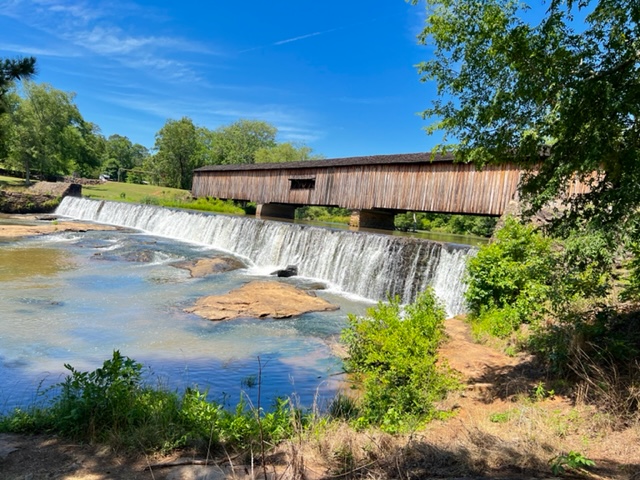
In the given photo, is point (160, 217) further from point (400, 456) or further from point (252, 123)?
point (252, 123)

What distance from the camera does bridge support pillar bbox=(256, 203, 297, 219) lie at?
3011cm

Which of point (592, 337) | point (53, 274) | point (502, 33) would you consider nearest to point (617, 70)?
point (502, 33)

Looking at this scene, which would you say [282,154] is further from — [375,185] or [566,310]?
[566,310]

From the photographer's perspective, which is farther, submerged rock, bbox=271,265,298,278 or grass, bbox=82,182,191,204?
grass, bbox=82,182,191,204

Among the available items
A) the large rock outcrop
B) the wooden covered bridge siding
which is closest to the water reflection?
the wooden covered bridge siding

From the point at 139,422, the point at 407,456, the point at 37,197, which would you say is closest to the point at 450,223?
the point at 37,197

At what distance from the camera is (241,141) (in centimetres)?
6397

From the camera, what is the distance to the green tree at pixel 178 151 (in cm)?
5622

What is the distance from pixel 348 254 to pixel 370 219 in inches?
378

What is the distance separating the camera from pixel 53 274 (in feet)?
42.7

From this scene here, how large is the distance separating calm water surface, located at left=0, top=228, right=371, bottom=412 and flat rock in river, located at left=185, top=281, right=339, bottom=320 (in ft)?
1.07

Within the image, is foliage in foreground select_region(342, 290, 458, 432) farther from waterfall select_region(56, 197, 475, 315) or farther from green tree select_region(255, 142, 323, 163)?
green tree select_region(255, 142, 323, 163)

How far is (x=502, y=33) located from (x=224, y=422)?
4.92 metres

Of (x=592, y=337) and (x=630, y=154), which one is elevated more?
(x=630, y=154)
